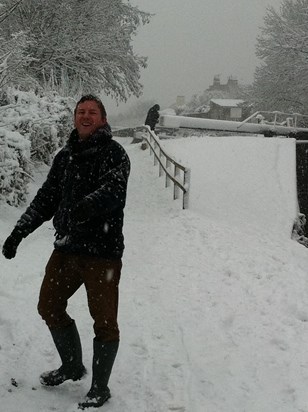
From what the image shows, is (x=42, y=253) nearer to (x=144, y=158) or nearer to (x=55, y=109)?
(x=55, y=109)

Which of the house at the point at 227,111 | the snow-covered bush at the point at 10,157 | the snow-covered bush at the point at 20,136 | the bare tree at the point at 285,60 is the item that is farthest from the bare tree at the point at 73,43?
the house at the point at 227,111

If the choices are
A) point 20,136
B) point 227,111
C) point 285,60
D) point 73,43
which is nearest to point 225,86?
point 227,111

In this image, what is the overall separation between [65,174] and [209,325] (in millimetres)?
2573

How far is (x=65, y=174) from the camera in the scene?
3.29 metres

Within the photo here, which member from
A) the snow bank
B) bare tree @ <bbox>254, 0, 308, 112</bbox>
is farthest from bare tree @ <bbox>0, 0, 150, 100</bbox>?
bare tree @ <bbox>254, 0, 308, 112</bbox>

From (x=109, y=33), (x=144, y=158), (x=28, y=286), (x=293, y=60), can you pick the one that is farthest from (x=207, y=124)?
(x=28, y=286)

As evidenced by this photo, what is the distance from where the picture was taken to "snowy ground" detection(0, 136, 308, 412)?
3.55 metres

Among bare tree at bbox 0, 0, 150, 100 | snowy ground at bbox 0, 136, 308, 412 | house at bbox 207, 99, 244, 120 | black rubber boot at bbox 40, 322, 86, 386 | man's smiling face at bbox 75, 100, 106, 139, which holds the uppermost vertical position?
bare tree at bbox 0, 0, 150, 100

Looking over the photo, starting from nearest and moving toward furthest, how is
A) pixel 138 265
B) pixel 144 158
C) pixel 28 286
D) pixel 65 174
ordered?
1. pixel 65 174
2. pixel 28 286
3. pixel 138 265
4. pixel 144 158

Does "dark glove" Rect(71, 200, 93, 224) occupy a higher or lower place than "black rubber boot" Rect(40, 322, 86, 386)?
higher

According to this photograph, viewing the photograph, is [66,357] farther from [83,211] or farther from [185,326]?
[185,326]

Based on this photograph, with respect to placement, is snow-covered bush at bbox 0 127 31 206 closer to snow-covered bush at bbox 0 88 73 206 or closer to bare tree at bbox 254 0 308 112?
snow-covered bush at bbox 0 88 73 206

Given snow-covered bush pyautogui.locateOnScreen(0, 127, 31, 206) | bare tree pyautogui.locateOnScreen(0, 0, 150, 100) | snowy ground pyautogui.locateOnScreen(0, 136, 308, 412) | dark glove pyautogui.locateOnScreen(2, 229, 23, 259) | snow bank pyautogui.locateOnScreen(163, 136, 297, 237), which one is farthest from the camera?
bare tree pyautogui.locateOnScreen(0, 0, 150, 100)

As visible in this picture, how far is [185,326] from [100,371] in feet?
6.15
